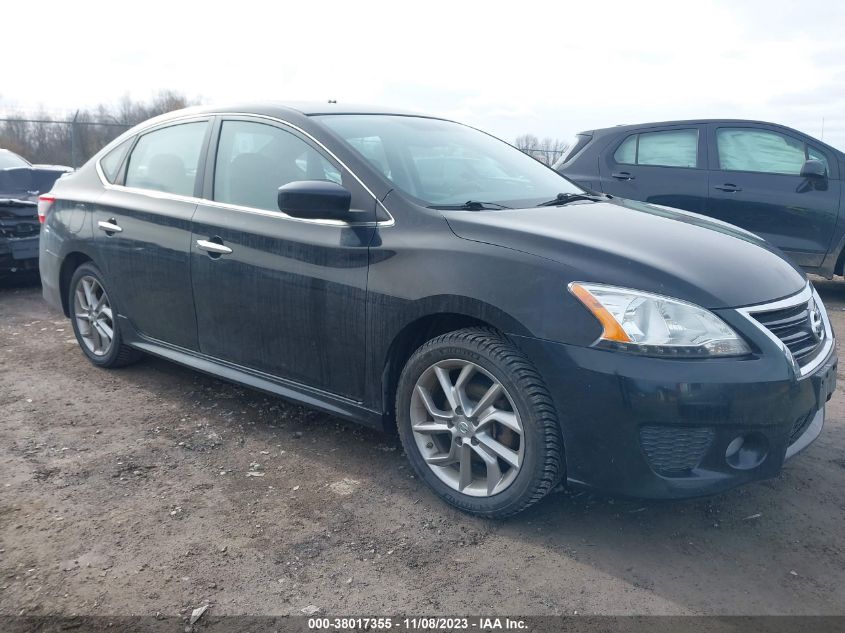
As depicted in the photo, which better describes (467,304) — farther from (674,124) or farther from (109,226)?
(674,124)

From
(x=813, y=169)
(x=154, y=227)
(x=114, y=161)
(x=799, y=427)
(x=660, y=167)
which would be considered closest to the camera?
(x=799, y=427)

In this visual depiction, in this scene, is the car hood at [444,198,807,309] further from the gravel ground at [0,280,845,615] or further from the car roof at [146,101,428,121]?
the car roof at [146,101,428,121]

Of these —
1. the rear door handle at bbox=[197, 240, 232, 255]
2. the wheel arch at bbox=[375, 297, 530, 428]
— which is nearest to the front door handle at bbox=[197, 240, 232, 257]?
the rear door handle at bbox=[197, 240, 232, 255]

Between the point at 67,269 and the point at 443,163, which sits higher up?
the point at 443,163

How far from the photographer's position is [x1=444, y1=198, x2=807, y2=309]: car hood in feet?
8.83

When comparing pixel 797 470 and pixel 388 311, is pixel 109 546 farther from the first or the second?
pixel 797 470

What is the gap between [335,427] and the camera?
13.0 feet

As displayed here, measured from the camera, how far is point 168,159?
426 centimetres

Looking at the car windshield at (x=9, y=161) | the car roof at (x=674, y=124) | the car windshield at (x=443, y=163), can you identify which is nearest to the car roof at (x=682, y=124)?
the car roof at (x=674, y=124)

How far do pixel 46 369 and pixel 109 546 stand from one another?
8.45 ft

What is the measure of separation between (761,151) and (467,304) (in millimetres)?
5525

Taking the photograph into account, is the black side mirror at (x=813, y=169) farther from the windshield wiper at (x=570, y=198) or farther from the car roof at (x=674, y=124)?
the windshield wiper at (x=570, y=198)

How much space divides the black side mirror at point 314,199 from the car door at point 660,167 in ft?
15.6

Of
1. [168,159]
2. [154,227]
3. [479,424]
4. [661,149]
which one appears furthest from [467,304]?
[661,149]
